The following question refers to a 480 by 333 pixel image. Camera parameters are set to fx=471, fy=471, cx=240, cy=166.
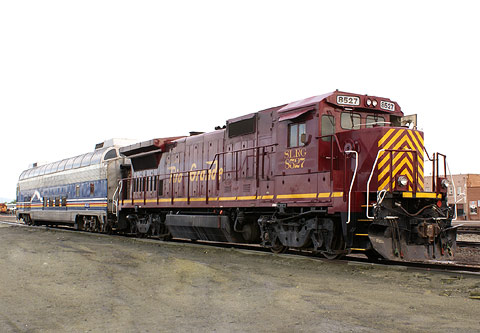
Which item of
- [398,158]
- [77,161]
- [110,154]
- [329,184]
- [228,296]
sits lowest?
[228,296]

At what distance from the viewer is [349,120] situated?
11070 mm

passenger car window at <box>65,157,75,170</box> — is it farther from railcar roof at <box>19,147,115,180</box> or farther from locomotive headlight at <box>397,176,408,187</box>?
locomotive headlight at <box>397,176,408,187</box>

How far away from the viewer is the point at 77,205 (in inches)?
944

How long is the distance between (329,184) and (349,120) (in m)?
1.75

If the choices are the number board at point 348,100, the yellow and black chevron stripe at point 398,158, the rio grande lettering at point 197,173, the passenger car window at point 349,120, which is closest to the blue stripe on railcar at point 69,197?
the rio grande lettering at point 197,173

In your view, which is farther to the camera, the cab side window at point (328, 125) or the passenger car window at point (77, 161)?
the passenger car window at point (77, 161)

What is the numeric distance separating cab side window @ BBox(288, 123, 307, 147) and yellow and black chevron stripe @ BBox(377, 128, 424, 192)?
6.01ft

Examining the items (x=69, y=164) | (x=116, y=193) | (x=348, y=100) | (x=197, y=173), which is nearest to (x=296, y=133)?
(x=348, y=100)

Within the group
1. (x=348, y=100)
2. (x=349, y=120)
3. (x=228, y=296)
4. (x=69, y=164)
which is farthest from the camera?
(x=69, y=164)

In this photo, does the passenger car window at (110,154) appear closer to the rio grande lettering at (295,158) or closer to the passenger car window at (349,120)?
the rio grande lettering at (295,158)

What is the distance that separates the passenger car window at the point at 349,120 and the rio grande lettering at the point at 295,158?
110cm

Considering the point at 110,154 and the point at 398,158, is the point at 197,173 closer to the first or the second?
the point at 398,158

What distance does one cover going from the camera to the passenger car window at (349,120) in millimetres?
10980

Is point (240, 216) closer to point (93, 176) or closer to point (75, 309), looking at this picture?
point (75, 309)
